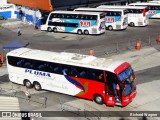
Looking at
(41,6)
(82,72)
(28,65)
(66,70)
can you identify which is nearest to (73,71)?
(66,70)

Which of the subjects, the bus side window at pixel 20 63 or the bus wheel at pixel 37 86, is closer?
the bus wheel at pixel 37 86

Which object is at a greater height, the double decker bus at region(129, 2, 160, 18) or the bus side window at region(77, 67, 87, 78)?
the double decker bus at region(129, 2, 160, 18)

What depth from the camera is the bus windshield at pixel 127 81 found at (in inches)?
877

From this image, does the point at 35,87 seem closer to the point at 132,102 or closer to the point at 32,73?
the point at 32,73

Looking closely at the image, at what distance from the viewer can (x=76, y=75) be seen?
24.0 meters

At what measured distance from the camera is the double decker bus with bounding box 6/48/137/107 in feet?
73.7

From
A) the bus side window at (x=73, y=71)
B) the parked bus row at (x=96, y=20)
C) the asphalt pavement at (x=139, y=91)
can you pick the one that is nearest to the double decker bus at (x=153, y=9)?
the parked bus row at (x=96, y=20)

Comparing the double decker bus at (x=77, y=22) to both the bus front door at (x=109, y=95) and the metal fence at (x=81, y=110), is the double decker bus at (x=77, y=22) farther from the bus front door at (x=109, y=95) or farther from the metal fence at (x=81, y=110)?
the bus front door at (x=109, y=95)

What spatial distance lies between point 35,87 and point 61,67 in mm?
3370

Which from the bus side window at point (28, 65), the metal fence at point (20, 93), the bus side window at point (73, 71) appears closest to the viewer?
the bus side window at point (73, 71)

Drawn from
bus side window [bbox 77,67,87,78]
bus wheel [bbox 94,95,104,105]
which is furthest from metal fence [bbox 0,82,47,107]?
bus wheel [bbox 94,95,104,105]

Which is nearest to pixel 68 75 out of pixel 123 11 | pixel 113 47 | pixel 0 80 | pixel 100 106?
pixel 100 106

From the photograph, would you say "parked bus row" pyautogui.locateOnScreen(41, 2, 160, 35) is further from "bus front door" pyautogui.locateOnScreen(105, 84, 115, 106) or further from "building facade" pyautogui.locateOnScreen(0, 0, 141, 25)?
"bus front door" pyautogui.locateOnScreen(105, 84, 115, 106)

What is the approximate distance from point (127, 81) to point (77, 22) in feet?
79.2
